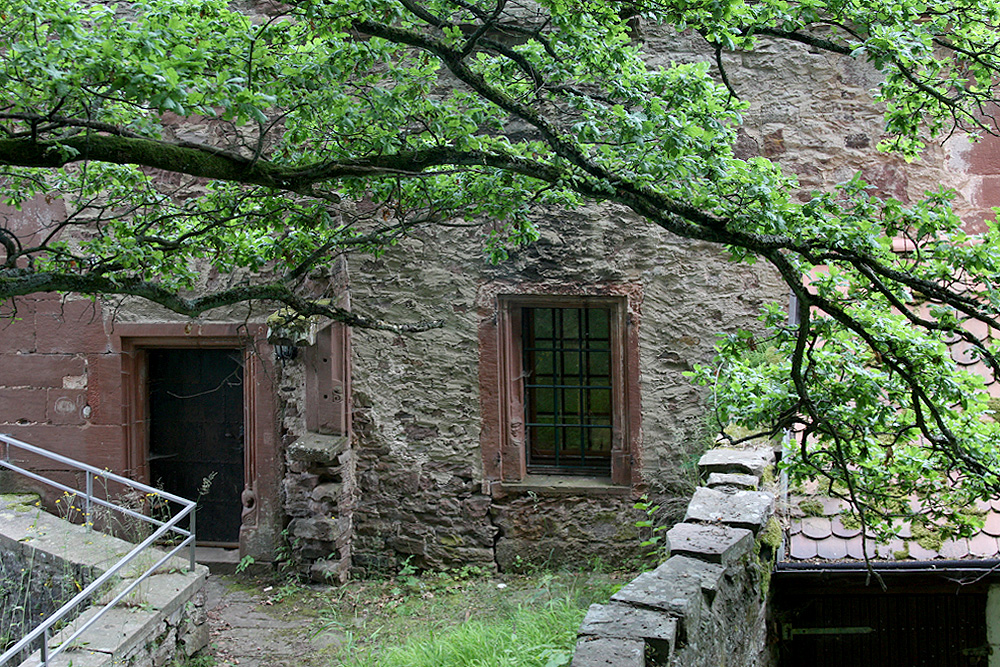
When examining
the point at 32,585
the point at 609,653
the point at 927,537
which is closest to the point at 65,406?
the point at 32,585

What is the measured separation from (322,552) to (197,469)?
62.9 inches

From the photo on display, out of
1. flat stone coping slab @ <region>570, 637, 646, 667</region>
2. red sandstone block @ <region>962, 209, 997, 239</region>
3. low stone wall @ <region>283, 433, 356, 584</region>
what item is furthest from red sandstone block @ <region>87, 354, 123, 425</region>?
red sandstone block @ <region>962, 209, 997, 239</region>

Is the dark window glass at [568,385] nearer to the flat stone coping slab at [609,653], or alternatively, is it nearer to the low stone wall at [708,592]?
the low stone wall at [708,592]

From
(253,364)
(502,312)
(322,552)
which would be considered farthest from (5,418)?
(502,312)

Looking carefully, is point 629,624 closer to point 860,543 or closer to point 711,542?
point 711,542

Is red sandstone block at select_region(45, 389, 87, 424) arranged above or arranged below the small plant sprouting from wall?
above

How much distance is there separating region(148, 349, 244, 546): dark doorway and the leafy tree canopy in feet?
11.0

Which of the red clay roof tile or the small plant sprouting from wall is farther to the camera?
the small plant sprouting from wall

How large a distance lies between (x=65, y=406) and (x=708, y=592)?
19.9 feet

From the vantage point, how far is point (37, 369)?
7.52m

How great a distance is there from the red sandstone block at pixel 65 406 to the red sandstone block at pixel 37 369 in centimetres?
9

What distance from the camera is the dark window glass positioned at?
23.5ft

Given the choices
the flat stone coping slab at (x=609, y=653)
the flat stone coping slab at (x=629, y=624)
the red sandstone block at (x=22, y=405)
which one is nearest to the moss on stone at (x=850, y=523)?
the flat stone coping slab at (x=629, y=624)

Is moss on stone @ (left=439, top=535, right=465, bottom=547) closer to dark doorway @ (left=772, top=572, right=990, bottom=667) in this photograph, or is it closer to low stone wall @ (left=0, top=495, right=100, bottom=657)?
low stone wall @ (left=0, top=495, right=100, bottom=657)
